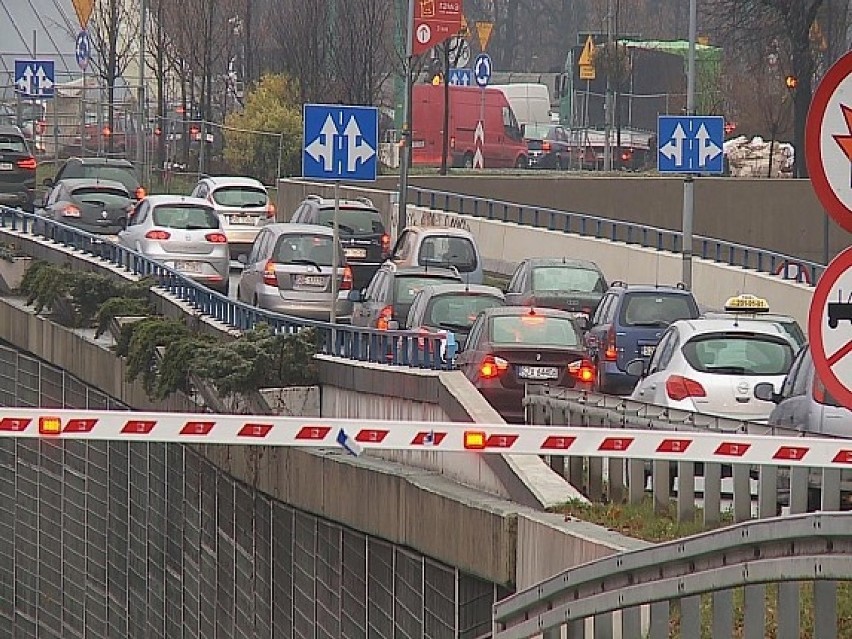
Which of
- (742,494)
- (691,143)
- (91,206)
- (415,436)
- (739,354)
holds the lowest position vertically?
Answer: (91,206)

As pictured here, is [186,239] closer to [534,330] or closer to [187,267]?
[187,267]

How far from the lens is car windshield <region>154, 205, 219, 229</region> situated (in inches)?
1394

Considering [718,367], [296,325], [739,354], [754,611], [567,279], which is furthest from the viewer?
[567,279]

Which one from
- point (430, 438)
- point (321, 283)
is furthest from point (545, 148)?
point (430, 438)

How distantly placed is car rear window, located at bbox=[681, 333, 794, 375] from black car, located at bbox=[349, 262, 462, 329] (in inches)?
291

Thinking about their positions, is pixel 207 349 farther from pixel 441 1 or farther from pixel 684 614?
pixel 441 1

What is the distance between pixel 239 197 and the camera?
4275 centimetres

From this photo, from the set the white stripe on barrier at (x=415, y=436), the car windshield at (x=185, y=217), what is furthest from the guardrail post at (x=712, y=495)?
the car windshield at (x=185, y=217)

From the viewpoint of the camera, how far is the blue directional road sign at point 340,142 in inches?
895

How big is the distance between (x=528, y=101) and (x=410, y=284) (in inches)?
2366

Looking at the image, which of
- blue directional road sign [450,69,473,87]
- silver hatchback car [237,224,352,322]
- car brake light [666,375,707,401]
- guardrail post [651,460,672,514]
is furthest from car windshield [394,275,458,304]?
blue directional road sign [450,69,473,87]

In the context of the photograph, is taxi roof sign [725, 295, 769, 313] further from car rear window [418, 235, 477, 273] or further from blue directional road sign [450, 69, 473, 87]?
blue directional road sign [450, 69, 473, 87]

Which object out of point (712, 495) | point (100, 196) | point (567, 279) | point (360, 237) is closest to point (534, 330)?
point (712, 495)

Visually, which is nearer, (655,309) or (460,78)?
(655,309)
